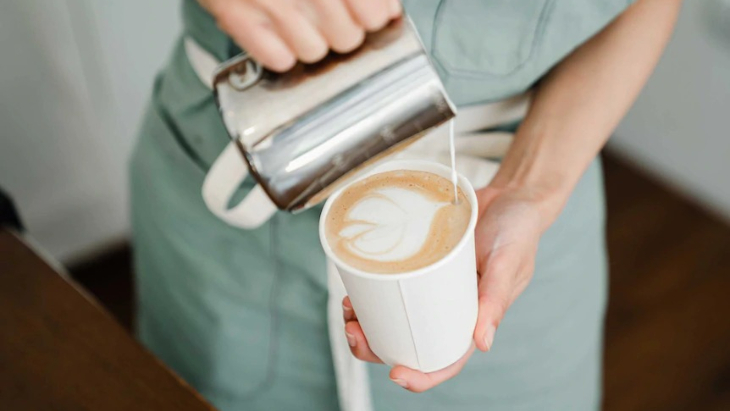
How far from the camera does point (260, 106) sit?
0.49 meters

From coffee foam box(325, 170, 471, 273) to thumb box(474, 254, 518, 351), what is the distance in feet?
0.25

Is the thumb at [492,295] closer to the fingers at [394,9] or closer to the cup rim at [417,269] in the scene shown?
the cup rim at [417,269]

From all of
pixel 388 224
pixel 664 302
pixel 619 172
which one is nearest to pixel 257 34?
pixel 388 224

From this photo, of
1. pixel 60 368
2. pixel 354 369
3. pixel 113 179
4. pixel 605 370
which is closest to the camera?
pixel 60 368

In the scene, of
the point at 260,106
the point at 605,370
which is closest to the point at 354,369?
the point at 260,106

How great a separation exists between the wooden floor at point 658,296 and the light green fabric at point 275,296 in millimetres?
683

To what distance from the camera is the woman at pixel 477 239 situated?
0.62 meters

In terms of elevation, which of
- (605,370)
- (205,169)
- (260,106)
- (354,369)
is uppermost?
(260,106)

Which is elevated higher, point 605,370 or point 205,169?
point 205,169

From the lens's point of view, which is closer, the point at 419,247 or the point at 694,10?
the point at 419,247

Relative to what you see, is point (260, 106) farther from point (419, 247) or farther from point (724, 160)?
point (724, 160)

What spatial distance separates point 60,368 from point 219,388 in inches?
10.1

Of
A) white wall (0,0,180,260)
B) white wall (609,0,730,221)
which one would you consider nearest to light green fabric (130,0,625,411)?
white wall (0,0,180,260)

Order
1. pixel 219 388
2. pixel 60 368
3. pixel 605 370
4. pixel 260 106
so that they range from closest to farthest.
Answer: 1. pixel 260 106
2. pixel 60 368
3. pixel 219 388
4. pixel 605 370
